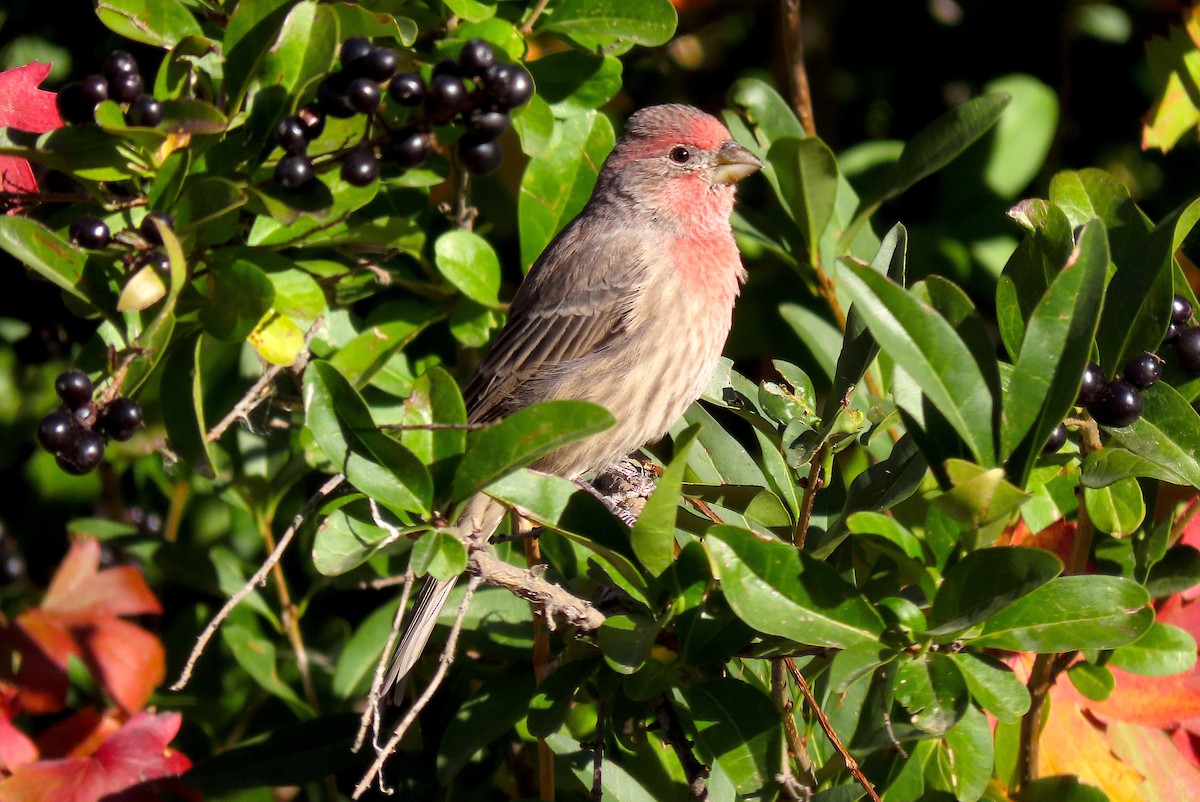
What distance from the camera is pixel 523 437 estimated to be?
79.4 inches

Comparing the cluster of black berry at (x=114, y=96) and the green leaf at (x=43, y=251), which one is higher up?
the cluster of black berry at (x=114, y=96)

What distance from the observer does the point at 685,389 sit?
3760 mm

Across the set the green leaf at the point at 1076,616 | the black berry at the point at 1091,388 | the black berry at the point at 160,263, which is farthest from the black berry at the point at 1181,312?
the black berry at the point at 160,263

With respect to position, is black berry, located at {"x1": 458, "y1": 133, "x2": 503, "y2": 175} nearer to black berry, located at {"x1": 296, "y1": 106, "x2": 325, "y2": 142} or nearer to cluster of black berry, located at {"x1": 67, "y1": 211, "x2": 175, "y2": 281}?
black berry, located at {"x1": 296, "y1": 106, "x2": 325, "y2": 142}

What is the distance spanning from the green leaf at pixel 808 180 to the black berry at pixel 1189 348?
0.99 meters

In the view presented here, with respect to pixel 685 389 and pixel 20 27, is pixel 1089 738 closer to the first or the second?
pixel 685 389

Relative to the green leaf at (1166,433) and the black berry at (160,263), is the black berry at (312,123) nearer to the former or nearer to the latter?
the black berry at (160,263)

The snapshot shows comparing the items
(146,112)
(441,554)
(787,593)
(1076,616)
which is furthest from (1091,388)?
(146,112)

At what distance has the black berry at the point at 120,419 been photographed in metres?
2.49

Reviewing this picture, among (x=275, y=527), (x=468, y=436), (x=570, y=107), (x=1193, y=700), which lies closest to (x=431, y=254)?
(x=570, y=107)

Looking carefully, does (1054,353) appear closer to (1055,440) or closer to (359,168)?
(1055,440)

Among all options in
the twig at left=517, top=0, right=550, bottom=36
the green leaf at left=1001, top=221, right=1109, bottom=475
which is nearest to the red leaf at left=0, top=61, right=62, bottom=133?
the twig at left=517, top=0, right=550, bottom=36

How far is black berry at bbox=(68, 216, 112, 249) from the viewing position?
8.17ft

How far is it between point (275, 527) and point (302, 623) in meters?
0.46
